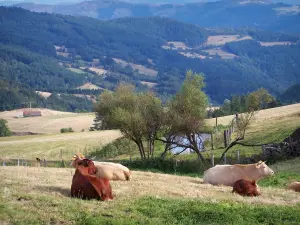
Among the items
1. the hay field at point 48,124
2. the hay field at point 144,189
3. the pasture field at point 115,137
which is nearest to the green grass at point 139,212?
the hay field at point 144,189

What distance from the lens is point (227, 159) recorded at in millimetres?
39812

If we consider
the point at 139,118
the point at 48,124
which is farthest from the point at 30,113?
the point at 139,118

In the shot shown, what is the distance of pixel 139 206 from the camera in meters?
13.8

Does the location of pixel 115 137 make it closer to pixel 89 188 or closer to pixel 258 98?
pixel 258 98

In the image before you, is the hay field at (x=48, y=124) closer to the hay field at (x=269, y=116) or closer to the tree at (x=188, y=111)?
the hay field at (x=269, y=116)

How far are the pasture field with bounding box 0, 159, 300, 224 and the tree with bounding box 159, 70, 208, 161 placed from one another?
914 inches

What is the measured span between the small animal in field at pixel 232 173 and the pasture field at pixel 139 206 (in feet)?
9.40

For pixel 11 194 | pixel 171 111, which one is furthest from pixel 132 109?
pixel 11 194

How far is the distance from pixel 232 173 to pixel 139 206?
777cm

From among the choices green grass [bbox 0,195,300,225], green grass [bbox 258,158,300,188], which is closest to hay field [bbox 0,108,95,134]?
green grass [bbox 258,158,300,188]

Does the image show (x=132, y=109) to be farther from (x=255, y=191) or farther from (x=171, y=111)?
(x=255, y=191)

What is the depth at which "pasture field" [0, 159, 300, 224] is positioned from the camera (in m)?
12.4

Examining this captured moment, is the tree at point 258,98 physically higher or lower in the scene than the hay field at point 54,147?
higher

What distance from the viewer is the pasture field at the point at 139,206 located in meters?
12.4
